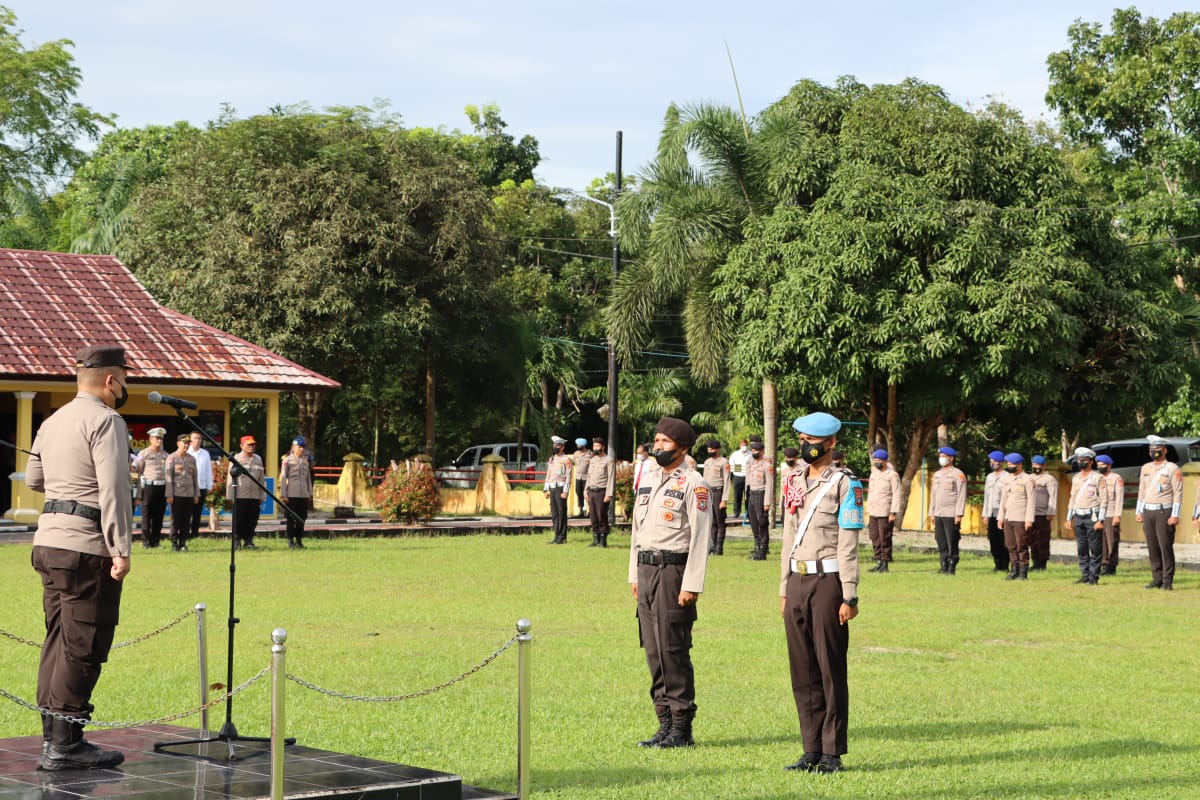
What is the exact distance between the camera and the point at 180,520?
24.0 meters

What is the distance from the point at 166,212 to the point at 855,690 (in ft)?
104

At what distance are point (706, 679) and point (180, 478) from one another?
15.0 m

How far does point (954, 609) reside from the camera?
16781 mm

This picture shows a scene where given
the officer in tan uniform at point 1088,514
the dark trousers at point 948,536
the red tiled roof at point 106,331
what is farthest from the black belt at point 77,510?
the red tiled roof at point 106,331

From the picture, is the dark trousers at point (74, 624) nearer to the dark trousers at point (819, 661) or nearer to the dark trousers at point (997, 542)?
the dark trousers at point (819, 661)

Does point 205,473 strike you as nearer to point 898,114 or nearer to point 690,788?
point 898,114

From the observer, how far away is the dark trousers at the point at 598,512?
89.6 ft

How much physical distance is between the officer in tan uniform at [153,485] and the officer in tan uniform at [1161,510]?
1487 centimetres

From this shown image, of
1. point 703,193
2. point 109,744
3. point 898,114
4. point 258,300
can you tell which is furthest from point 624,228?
point 109,744

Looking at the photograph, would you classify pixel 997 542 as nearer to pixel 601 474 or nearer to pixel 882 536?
pixel 882 536

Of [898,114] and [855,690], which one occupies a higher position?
[898,114]

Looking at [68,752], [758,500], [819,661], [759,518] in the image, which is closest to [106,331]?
[758,500]

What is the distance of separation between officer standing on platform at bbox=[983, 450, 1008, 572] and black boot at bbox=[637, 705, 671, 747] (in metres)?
14.4

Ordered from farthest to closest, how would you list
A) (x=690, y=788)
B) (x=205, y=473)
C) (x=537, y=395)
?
(x=537, y=395) < (x=205, y=473) < (x=690, y=788)
